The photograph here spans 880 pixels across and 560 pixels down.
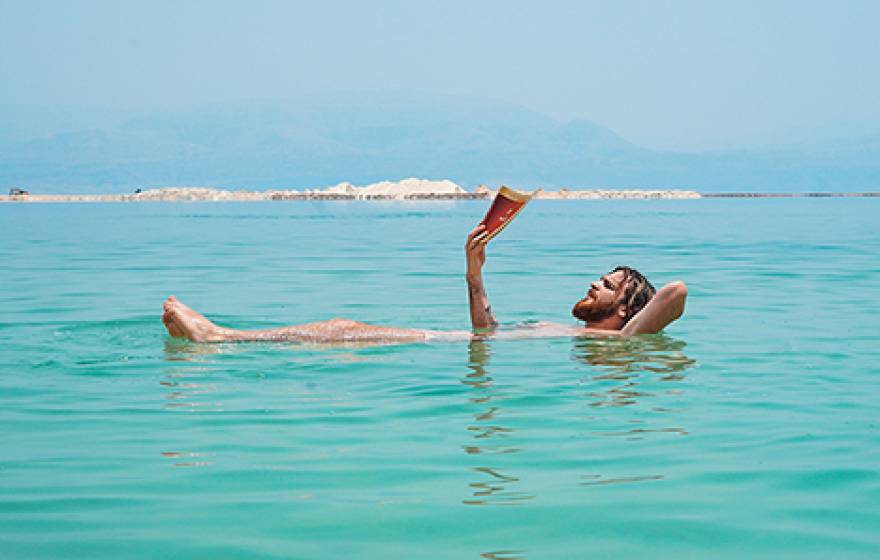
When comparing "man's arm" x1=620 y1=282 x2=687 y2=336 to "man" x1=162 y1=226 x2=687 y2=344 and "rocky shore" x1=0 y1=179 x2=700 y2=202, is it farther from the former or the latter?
"rocky shore" x1=0 y1=179 x2=700 y2=202

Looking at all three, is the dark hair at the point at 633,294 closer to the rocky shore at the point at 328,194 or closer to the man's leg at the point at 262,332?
the man's leg at the point at 262,332

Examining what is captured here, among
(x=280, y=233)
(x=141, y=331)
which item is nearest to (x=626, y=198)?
(x=280, y=233)

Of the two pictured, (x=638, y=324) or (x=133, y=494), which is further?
(x=638, y=324)

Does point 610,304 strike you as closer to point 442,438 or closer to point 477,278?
point 477,278

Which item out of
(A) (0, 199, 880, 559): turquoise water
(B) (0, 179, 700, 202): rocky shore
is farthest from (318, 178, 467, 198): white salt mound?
(A) (0, 199, 880, 559): turquoise water

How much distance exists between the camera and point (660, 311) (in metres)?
9.45

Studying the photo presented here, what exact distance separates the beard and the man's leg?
6.33 ft

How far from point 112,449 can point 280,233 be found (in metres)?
30.3

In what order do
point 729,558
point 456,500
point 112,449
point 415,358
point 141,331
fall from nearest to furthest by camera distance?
point 729,558
point 456,500
point 112,449
point 415,358
point 141,331

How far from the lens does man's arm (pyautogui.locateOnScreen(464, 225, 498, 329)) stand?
31.2 ft

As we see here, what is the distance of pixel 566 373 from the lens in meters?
8.84

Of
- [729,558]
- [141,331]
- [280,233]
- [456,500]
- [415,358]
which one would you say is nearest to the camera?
[729,558]

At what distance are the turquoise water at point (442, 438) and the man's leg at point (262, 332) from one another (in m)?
0.12

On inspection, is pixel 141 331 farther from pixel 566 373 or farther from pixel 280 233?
pixel 280 233
